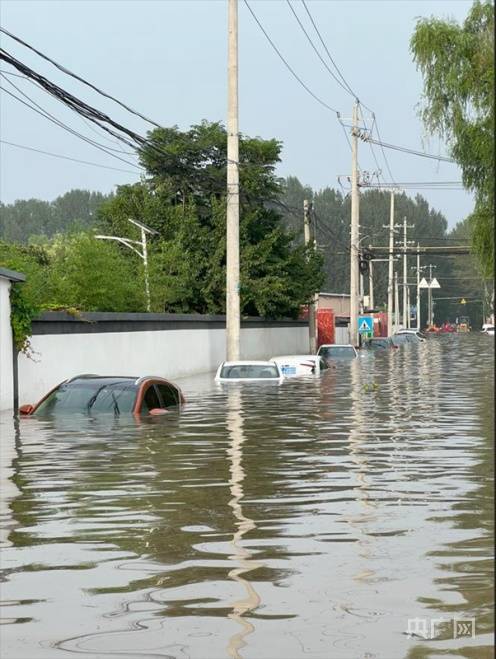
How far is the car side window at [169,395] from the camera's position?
84.0 ft

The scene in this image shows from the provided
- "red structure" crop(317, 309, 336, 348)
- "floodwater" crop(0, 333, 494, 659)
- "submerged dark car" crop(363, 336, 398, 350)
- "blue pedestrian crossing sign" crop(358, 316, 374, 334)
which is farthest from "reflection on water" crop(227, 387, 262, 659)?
"red structure" crop(317, 309, 336, 348)

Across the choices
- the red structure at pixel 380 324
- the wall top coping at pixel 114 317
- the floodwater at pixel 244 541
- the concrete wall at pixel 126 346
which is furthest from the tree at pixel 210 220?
the red structure at pixel 380 324

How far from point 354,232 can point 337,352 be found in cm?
1852

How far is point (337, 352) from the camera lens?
58094mm

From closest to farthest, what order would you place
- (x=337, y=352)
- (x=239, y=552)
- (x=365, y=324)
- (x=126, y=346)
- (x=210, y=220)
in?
(x=239, y=552) < (x=126, y=346) < (x=337, y=352) < (x=210, y=220) < (x=365, y=324)

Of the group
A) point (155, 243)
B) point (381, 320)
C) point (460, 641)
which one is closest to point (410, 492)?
point (460, 641)

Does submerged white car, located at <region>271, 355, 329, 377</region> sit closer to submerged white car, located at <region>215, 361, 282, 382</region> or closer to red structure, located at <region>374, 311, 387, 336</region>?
submerged white car, located at <region>215, 361, 282, 382</region>

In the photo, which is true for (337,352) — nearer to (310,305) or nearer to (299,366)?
(310,305)

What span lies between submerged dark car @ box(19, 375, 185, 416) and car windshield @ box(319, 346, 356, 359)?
3325 centimetres

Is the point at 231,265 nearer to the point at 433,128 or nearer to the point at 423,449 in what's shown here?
the point at 433,128

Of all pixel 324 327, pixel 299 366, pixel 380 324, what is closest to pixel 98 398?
pixel 299 366

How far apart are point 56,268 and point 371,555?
33060 millimetres

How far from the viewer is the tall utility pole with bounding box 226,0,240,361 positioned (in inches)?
1593

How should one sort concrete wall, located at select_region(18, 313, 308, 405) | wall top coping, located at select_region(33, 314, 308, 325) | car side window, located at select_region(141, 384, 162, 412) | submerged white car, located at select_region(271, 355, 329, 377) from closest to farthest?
car side window, located at select_region(141, 384, 162, 412)
concrete wall, located at select_region(18, 313, 308, 405)
wall top coping, located at select_region(33, 314, 308, 325)
submerged white car, located at select_region(271, 355, 329, 377)
